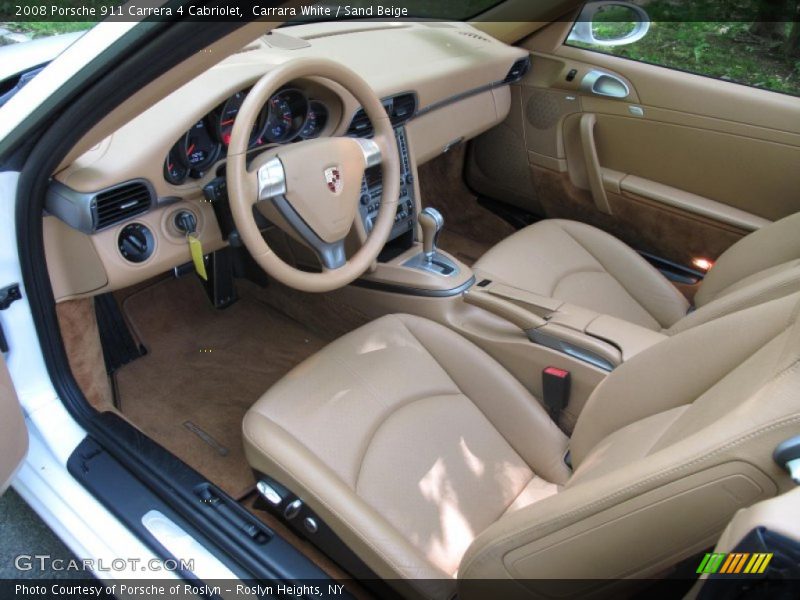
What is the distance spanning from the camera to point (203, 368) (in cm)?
224

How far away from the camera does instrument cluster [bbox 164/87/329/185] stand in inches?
62.0

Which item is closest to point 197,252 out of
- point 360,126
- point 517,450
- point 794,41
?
point 360,126

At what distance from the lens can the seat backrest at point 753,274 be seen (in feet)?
4.72

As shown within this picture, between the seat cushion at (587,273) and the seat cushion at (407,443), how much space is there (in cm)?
43

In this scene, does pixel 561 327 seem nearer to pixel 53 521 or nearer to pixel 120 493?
pixel 120 493

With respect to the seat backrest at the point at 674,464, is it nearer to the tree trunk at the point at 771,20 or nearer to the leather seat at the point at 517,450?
the leather seat at the point at 517,450

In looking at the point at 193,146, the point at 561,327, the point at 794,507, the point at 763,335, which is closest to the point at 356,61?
the point at 193,146

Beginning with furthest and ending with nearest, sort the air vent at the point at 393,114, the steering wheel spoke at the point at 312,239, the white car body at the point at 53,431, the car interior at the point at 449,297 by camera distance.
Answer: the air vent at the point at 393,114 < the steering wheel spoke at the point at 312,239 < the white car body at the point at 53,431 < the car interior at the point at 449,297

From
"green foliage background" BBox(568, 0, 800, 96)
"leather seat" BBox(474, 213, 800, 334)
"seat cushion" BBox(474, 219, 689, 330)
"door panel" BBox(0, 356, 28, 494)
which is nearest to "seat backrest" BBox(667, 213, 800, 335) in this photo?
"leather seat" BBox(474, 213, 800, 334)

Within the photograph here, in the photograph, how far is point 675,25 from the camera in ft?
7.48

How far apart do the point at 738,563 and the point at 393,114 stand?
5.61 ft

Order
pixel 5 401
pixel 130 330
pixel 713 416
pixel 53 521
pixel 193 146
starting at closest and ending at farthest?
pixel 713 416 → pixel 5 401 → pixel 53 521 → pixel 193 146 → pixel 130 330

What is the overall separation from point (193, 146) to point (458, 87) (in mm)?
1088

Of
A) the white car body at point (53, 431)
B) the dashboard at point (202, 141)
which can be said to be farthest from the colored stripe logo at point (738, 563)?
the dashboard at point (202, 141)
